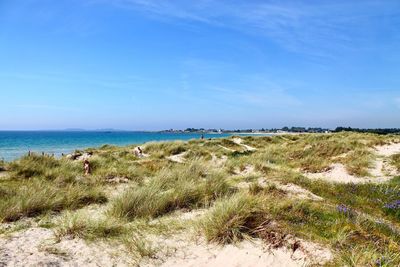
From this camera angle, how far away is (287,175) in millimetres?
11320

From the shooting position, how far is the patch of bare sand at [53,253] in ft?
15.5

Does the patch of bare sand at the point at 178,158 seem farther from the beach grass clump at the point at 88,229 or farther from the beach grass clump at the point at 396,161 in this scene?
the beach grass clump at the point at 88,229

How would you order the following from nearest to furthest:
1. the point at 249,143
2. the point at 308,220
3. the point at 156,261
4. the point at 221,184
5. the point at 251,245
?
the point at 156,261
the point at 251,245
the point at 308,220
the point at 221,184
the point at 249,143

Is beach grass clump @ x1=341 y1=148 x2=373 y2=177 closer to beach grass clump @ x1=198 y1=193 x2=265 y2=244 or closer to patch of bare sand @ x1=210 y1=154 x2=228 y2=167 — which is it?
patch of bare sand @ x1=210 y1=154 x2=228 y2=167

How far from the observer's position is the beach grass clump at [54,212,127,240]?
18.2 ft

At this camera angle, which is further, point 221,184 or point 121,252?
point 221,184

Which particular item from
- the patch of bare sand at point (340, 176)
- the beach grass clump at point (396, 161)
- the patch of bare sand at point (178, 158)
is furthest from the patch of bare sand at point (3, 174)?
the beach grass clump at point (396, 161)

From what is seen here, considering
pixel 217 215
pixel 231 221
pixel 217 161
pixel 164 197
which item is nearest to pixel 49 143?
pixel 217 161

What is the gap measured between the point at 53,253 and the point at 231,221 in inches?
102

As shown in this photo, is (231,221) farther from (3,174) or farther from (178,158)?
(178,158)

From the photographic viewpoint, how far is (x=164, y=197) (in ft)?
24.2

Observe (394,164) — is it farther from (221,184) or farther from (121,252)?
(121,252)

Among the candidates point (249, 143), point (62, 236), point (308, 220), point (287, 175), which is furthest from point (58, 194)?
point (249, 143)

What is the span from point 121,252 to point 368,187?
314 inches
